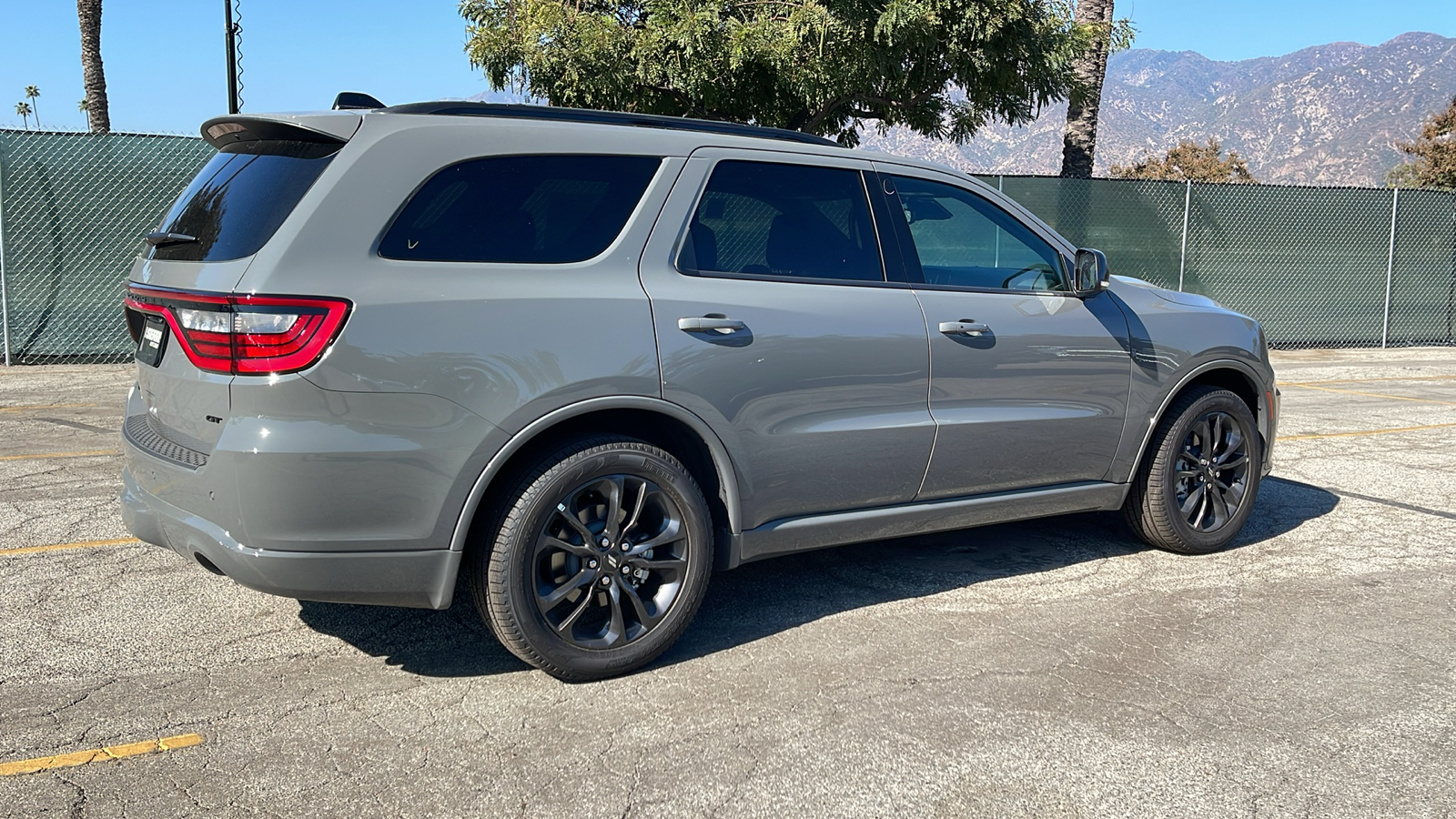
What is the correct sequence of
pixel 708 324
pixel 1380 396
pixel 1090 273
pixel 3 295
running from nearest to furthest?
pixel 708 324
pixel 1090 273
pixel 3 295
pixel 1380 396

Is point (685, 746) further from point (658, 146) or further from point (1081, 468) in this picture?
point (1081, 468)

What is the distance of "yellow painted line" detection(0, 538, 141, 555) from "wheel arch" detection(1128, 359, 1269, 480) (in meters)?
4.65

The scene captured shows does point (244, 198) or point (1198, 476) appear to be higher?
point (244, 198)

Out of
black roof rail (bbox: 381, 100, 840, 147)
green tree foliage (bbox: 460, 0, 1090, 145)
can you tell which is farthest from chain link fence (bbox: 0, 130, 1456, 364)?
black roof rail (bbox: 381, 100, 840, 147)

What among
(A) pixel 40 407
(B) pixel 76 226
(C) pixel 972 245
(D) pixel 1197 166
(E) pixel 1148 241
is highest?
(D) pixel 1197 166

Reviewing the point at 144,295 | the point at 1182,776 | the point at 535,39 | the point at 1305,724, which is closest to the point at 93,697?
the point at 144,295

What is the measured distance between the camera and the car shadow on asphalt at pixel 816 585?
421 centimetres

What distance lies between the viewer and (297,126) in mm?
3672

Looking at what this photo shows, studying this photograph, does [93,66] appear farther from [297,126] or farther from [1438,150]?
[1438,150]

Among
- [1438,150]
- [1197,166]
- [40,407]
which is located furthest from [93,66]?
[1197,166]

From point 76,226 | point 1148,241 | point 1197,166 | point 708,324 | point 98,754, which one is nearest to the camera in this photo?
point 98,754

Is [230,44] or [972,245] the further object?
[230,44]

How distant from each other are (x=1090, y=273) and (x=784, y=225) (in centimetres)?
147

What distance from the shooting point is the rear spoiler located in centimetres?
363
